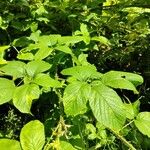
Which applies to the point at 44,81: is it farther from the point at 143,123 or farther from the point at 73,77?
the point at 143,123

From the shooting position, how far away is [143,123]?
4.26 feet

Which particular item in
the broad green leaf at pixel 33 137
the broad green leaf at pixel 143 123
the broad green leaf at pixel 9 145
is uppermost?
the broad green leaf at pixel 33 137

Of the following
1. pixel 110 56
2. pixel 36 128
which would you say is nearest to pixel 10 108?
pixel 110 56

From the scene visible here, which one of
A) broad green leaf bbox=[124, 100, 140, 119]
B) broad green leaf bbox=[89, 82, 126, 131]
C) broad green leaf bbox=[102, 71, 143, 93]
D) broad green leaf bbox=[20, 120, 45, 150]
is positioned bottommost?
broad green leaf bbox=[124, 100, 140, 119]

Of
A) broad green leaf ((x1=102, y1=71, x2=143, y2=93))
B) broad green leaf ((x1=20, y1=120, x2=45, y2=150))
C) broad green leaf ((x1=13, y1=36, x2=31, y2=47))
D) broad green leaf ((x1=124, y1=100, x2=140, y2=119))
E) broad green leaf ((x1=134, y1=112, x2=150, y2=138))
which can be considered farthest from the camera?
broad green leaf ((x1=13, y1=36, x2=31, y2=47))

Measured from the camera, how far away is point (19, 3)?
2.15 m

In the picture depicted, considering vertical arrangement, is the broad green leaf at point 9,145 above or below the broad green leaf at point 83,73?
below

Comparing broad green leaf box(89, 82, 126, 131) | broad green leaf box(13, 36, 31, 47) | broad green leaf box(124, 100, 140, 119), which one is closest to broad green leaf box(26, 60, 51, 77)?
Answer: broad green leaf box(89, 82, 126, 131)

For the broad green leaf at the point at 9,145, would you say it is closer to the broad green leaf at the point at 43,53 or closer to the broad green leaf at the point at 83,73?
the broad green leaf at the point at 83,73

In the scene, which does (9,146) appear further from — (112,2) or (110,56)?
(112,2)

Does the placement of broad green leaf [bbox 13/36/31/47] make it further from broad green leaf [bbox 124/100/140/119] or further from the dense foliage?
broad green leaf [bbox 124/100/140/119]

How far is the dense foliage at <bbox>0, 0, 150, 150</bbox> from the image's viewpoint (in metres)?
1.05

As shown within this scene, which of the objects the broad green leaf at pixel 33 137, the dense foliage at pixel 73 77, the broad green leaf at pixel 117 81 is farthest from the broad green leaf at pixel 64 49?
the broad green leaf at pixel 33 137

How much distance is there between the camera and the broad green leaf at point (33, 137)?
38.5 inches
